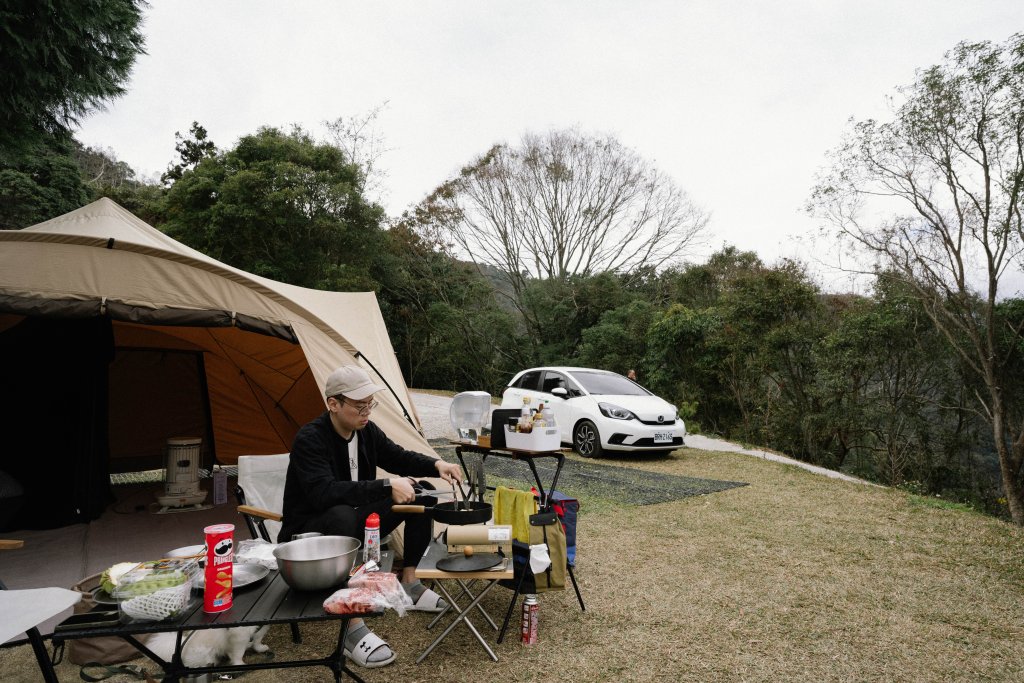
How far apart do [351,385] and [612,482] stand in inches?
167

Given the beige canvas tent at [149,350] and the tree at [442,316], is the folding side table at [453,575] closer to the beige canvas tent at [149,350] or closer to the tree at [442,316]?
the beige canvas tent at [149,350]

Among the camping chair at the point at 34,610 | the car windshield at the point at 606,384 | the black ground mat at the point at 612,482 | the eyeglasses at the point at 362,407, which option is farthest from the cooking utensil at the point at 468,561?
the car windshield at the point at 606,384

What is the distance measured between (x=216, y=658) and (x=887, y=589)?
3.60 m

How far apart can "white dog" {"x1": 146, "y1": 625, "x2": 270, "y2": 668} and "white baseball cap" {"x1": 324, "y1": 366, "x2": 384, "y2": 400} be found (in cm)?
102

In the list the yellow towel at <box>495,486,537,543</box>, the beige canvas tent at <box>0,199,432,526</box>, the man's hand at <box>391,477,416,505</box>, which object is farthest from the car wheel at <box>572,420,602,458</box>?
the man's hand at <box>391,477,416,505</box>

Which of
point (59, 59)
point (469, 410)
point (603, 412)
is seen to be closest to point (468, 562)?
point (469, 410)

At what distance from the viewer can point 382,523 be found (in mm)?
2896

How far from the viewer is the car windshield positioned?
8075 mm

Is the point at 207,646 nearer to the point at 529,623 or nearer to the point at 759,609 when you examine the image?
the point at 529,623

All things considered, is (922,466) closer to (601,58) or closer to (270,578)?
(601,58)

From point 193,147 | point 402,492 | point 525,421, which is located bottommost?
point 402,492

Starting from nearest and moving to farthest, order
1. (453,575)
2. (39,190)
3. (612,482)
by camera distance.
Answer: (453,575) → (612,482) → (39,190)

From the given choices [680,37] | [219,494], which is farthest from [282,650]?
[680,37]

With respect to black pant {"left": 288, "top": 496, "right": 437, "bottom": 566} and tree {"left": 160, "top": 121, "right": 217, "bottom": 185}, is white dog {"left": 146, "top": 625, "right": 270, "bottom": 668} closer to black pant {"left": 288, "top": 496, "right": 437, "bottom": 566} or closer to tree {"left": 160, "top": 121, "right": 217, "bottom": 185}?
black pant {"left": 288, "top": 496, "right": 437, "bottom": 566}
